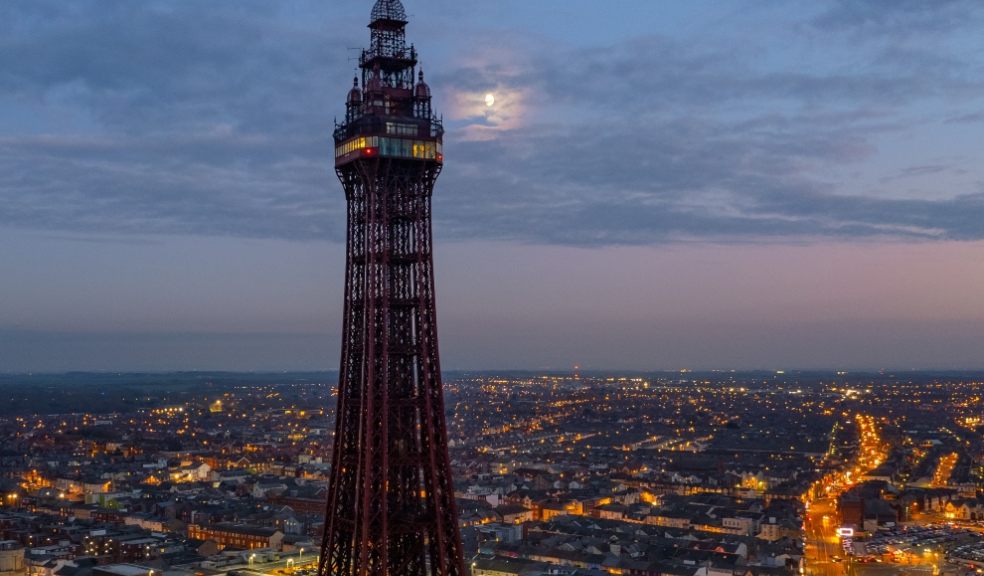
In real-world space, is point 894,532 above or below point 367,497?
below

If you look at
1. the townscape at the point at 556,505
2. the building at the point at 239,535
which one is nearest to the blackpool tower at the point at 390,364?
the townscape at the point at 556,505

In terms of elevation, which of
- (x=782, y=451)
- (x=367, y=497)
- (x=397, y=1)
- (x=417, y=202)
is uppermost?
(x=397, y=1)

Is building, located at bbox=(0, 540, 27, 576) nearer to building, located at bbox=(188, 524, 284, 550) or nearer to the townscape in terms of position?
the townscape

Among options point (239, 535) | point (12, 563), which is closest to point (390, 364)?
point (12, 563)

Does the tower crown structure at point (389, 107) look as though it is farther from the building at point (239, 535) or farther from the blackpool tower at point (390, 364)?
the building at point (239, 535)

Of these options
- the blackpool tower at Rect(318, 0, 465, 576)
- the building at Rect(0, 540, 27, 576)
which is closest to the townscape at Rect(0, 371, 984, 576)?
the building at Rect(0, 540, 27, 576)

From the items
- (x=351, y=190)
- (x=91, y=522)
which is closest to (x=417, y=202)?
(x=351, y=190)

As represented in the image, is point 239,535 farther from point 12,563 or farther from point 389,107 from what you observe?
point 389,107

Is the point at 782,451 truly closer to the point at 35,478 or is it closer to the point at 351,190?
the point at 35,478
